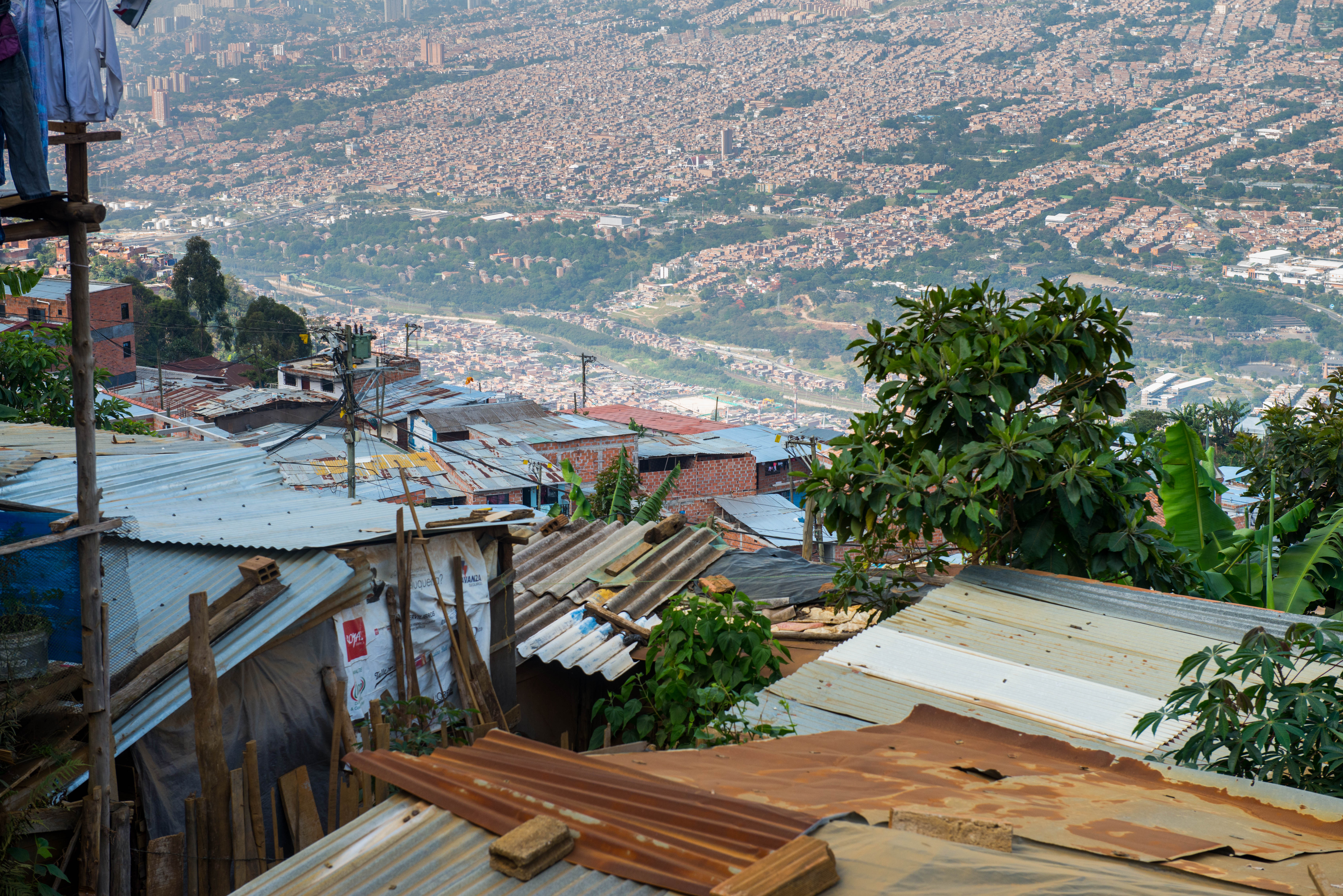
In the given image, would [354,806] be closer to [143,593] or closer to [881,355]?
[143,593]

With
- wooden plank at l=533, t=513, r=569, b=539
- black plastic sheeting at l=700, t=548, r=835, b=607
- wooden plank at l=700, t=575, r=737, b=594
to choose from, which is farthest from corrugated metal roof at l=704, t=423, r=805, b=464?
wooden plank at l=700, t=575, r=737, b=594

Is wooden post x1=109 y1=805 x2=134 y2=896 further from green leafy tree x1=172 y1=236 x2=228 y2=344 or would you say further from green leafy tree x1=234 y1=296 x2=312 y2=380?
green leafy tree x1=172 y1=236 x2=228 y2=344

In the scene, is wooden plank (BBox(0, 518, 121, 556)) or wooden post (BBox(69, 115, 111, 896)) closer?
wooden plank (BBox(0, 518, 121, 556))

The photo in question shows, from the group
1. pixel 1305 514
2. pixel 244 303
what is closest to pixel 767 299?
pixel 244 303

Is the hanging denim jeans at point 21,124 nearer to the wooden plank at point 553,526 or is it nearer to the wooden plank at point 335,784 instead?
the wooden plank at point 335,784

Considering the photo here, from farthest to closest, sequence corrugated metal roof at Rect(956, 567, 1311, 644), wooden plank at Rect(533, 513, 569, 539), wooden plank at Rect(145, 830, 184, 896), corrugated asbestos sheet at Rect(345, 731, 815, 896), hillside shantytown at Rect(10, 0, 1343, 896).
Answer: wooden plank at Rect(533, 513, 569, 539), corrugated metal roof at Rect(956, 567, 1311, 644), wooden plank at Rect(145, 830, 184, 896), hillside shantytown at Rect(10, 0, 1343, 896), corrugated asbestos sheet at Rect(345, 731, 815, 896)
